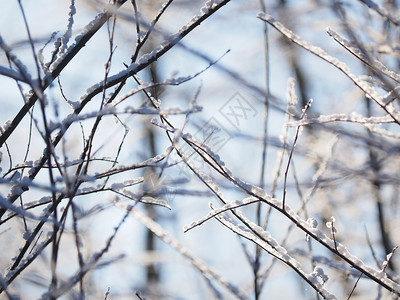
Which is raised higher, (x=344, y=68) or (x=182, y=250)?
(x=344, y=68)

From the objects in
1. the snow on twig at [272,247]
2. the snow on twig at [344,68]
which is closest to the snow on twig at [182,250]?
the snow on twig at [272,247]

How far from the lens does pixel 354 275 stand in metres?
1.27

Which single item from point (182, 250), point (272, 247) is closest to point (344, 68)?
point (272, 247)

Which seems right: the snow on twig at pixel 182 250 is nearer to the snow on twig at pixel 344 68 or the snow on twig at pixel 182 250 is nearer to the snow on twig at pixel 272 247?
the snow on twig at pixel 272 247

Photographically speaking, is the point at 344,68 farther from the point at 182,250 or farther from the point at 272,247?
the point at 182,250

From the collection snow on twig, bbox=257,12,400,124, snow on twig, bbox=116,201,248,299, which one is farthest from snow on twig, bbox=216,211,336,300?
snow on twig, bbox=257,12,400,124

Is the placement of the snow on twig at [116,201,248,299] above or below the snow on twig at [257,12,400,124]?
below

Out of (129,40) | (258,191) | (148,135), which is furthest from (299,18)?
(258,191)

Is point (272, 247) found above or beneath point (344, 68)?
beneath

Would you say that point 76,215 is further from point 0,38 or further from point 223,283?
point 223,283

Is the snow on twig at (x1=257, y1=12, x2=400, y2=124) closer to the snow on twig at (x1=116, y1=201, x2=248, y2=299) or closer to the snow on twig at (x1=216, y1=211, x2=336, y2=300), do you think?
the snow on twig at (x1=216, y1=211, x2=336, y2=300)

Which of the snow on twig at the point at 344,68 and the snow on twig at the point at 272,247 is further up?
the snow on twig at the point at 344,68

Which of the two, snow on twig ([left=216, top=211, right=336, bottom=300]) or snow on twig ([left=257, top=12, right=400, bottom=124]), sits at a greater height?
snow on twig ([left=257, top=12, right=400, bottom=124])

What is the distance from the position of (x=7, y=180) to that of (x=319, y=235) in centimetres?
79
